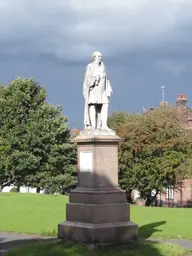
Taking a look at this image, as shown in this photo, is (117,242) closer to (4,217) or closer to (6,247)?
(6,247)

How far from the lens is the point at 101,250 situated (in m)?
12.9

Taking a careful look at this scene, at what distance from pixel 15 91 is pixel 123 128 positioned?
10.1 m

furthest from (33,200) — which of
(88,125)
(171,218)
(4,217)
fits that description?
(88,125)

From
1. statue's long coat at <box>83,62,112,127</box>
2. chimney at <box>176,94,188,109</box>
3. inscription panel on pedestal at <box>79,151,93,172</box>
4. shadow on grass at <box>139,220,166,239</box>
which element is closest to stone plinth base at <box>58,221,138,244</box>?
inscription panel on pedestal at <box>79,151,93,172</box>

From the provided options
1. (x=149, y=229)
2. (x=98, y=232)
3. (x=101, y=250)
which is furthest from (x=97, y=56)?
(x=149, y=229)

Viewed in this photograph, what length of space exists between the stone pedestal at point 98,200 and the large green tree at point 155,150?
1109 inches

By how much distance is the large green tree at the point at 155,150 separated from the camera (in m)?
41.9

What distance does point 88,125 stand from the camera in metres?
14.4

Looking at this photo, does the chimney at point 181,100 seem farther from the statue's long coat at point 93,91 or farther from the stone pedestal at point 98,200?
the stone pedestal at point 98,200

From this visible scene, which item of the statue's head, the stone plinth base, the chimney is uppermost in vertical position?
the chimney

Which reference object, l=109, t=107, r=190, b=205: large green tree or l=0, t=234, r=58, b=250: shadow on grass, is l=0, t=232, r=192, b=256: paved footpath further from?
l=109, t=107, r=190, b=205: large green tree

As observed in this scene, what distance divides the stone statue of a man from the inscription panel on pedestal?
0.84m

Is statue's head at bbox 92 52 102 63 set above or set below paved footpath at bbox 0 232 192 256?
above

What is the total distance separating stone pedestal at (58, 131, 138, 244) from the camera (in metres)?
13.3
